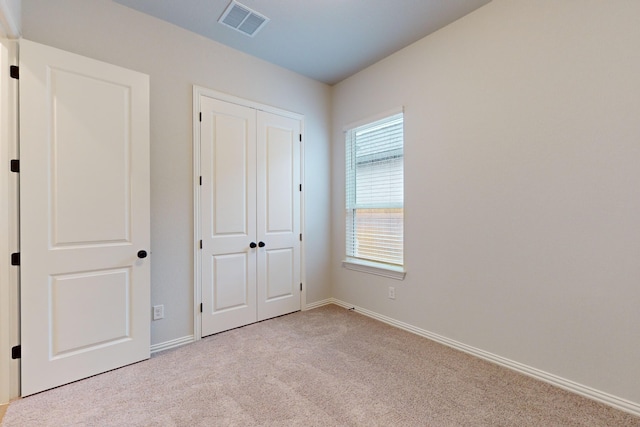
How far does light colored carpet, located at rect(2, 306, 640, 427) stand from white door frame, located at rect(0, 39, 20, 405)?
0.21 metres

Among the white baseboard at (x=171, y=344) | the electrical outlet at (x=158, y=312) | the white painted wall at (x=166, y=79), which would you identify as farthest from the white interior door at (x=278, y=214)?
the electrical outlet at (x=158, y=312)

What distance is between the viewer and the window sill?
301cm

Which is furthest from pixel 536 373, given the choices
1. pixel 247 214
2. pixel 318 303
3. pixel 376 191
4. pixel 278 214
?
pixel 247 214

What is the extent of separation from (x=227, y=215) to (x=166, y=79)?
1335 mm

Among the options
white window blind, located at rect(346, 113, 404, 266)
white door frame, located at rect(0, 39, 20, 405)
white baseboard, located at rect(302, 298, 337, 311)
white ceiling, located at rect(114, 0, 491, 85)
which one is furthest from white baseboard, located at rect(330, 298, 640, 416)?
white door frame, located at rect(0, 39, 20, 405)

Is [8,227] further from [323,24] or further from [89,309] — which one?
[323,24]

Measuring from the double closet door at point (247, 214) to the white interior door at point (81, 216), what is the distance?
0.59 metres

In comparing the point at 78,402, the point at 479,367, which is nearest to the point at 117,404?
the point at 78,402

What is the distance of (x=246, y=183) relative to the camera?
3.05 m

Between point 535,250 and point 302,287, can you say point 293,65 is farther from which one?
point 535,250

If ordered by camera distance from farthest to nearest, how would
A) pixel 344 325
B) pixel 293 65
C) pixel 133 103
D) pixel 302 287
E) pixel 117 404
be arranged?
pixel 302 287, pixel 293 65, pixel 344 325, pixel 133 103, pixel 117 404

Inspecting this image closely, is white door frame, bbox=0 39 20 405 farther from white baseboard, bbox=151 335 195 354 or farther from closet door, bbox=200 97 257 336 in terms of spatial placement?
closet door, bbox=200 97 257 336

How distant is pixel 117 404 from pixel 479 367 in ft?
8.30

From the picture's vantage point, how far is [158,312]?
2.51m
